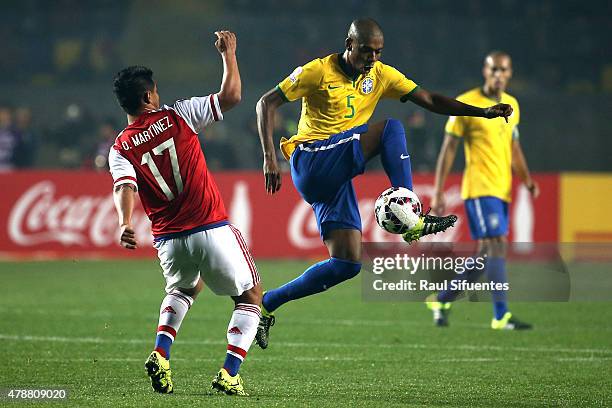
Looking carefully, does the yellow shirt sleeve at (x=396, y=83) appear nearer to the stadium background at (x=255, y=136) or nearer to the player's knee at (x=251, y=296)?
the player's knee at (x=251, y=296)

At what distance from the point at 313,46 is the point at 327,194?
15057mm

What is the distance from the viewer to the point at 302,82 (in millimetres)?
7059

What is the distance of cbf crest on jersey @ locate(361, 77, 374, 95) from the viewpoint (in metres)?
7.23

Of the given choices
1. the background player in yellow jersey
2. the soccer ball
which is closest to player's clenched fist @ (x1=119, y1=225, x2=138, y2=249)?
the soccer ball

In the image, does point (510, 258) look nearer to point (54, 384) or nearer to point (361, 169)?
point (361, 169)

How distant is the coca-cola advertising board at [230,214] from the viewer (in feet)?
54.4

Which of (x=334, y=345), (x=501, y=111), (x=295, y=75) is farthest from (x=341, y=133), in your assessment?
(x=334, y=345)

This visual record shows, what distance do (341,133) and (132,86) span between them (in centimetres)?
161

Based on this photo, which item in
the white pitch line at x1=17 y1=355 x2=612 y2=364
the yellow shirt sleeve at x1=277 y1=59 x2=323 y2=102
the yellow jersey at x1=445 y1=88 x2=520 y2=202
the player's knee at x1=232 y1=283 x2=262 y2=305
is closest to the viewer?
the player's knee at x1=232 y1=283 x2=262 y2=305

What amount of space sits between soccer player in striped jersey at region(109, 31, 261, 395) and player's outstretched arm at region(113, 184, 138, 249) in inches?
6.9

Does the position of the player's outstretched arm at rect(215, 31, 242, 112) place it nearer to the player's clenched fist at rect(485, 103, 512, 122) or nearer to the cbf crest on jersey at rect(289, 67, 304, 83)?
the cbf crest on jersey at rect(289, 67, 304, 83)

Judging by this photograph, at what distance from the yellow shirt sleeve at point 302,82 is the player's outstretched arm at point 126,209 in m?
1.52

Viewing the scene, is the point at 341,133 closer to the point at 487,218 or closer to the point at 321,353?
the point at 321,353

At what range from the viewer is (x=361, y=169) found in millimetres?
7070
